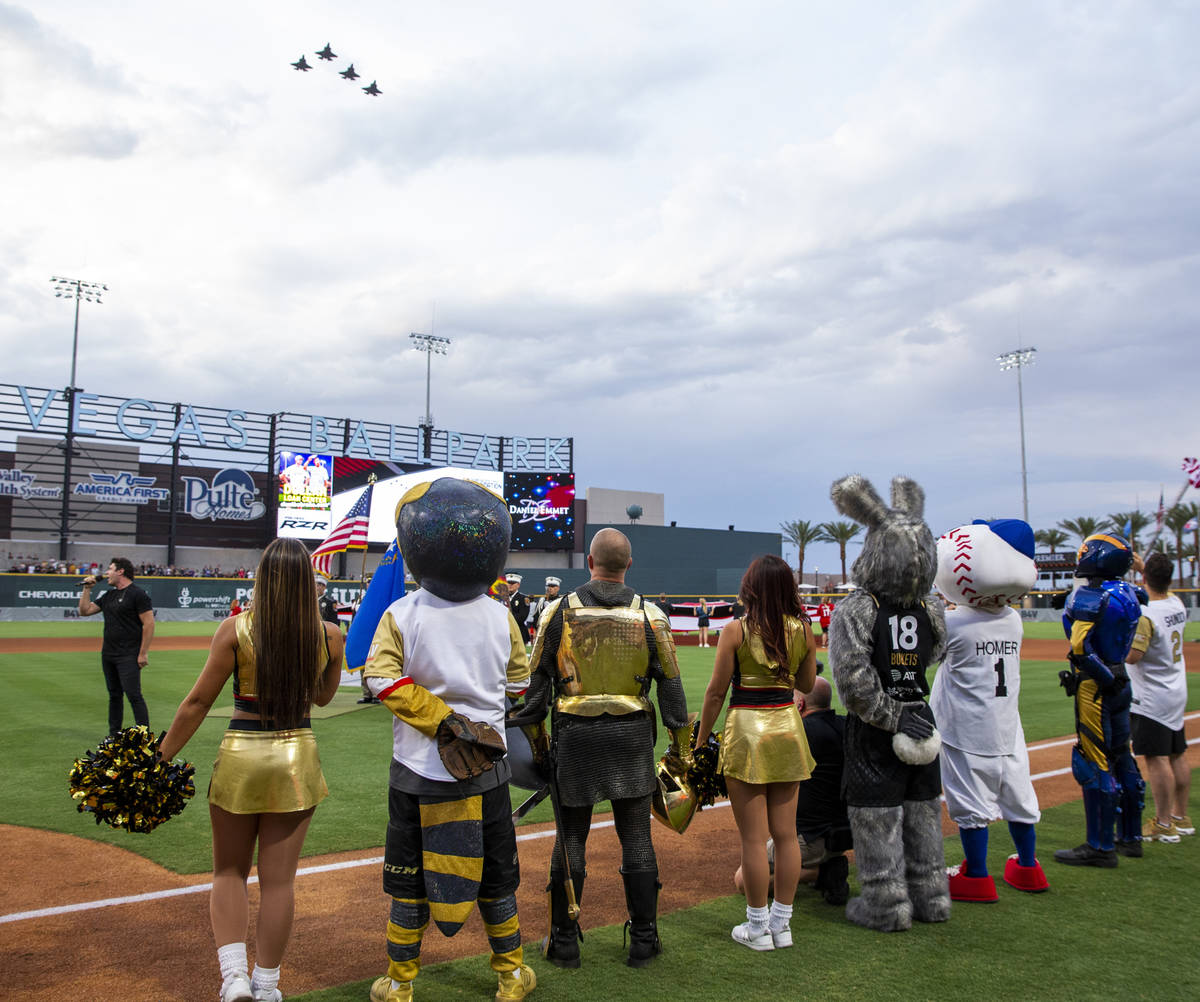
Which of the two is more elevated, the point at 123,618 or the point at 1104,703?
the point at 123,618

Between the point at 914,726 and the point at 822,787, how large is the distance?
0.89m

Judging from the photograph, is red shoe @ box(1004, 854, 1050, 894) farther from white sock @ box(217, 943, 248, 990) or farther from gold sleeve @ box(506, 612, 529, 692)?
white sock @ box(217, 943, 248, 990)

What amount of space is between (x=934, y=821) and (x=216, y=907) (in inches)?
132

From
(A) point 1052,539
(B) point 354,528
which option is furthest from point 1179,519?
(B) point 354,528

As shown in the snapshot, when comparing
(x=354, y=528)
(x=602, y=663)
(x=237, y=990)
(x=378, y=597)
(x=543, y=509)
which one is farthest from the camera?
(x=543, y=509)

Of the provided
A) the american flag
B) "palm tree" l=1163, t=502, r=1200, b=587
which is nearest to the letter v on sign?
the american flag

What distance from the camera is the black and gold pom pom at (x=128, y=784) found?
140 inches

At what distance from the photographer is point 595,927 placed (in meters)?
4.36

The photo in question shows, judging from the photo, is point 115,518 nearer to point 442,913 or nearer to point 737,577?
point 737,577

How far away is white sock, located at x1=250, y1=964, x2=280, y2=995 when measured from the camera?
3361 millimetres

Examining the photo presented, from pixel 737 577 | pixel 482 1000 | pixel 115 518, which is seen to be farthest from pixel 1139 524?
pixel 482 1000

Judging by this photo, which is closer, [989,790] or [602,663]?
[602,663]

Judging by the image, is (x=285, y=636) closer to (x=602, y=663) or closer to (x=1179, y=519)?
(x=602, y=663)

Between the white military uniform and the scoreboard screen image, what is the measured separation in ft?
134
